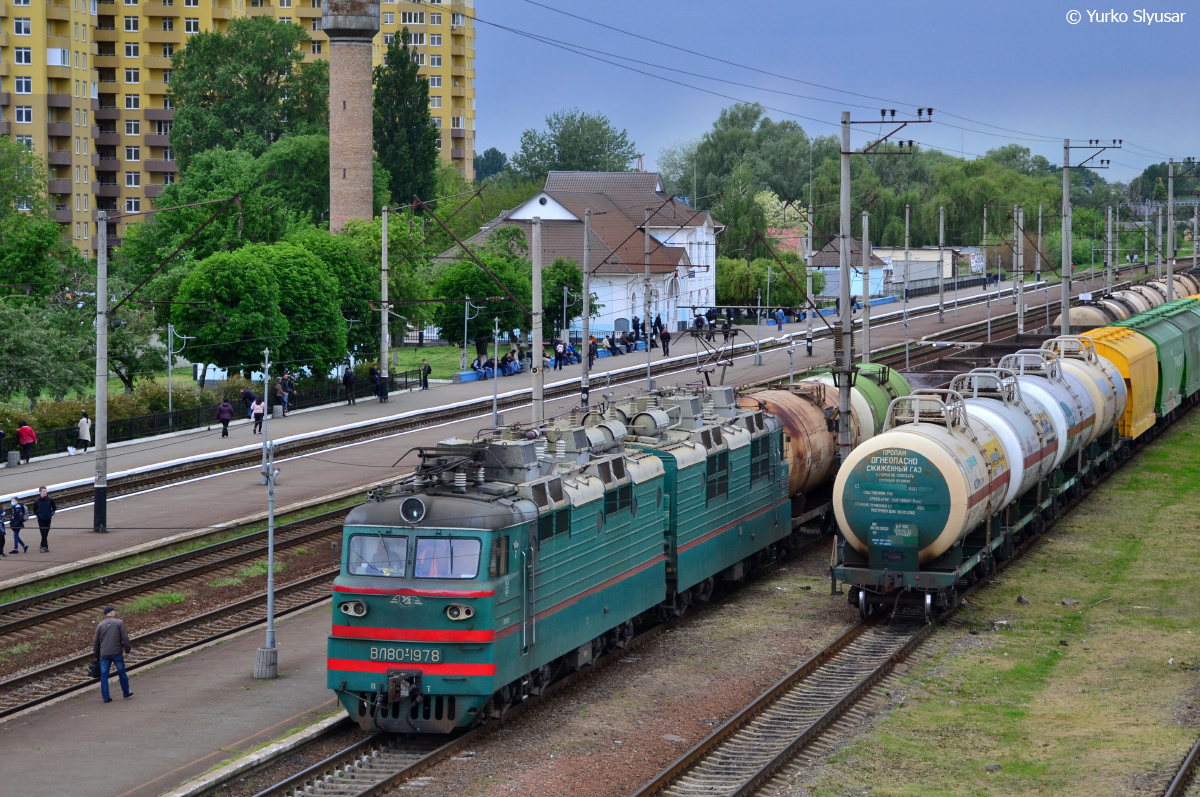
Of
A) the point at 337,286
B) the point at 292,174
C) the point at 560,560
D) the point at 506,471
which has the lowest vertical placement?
the point at 560,560

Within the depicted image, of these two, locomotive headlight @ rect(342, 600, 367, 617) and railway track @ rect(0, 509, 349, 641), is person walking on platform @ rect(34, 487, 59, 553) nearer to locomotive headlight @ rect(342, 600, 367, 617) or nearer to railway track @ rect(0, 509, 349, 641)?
railway track @ rect(0, 509, 349, 641)

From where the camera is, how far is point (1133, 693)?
22203 millimetres

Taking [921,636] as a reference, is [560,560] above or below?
above

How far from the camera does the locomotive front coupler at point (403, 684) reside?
1855 centimetres

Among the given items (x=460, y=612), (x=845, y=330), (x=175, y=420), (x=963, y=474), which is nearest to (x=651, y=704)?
(x=460, y=612)

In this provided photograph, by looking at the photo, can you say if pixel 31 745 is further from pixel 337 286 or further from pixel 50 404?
pixel 337 286

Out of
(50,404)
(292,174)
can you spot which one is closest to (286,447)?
(50,404)

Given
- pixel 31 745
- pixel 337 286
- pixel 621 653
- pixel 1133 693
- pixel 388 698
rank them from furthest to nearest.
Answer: pixel 337 286
pixel 621 653
pixel 1133 693
pixel 31 745
pixel 388 698

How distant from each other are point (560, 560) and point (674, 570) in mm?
4937

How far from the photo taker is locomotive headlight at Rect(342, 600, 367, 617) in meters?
18.8

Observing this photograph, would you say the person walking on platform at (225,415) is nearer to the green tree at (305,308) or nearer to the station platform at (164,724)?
the green tree at (305,308)

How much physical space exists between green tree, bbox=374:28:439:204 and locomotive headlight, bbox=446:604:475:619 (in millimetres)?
98279

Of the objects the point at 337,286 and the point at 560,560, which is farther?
the point at 337,286

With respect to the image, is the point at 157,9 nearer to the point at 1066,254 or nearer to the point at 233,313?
the point at 233,313
